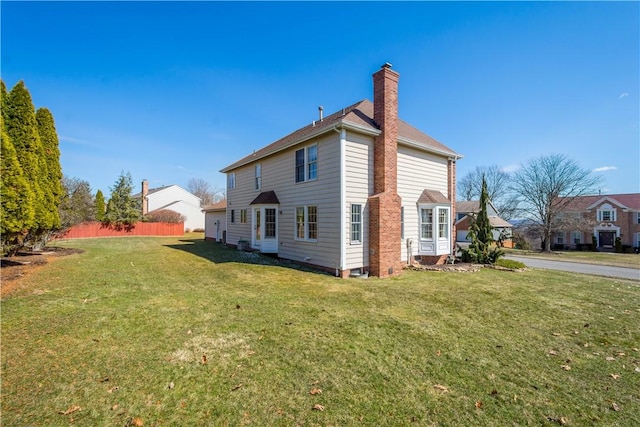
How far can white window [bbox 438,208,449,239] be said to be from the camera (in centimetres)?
1339

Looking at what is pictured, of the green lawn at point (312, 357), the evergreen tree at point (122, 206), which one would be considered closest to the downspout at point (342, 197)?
the green lawn at point (312, 357)

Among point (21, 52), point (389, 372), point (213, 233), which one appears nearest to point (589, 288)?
point (389, 372)

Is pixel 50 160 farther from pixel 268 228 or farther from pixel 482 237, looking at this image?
pixel 482 237

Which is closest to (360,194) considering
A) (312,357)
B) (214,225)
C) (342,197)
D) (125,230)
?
(342,197)

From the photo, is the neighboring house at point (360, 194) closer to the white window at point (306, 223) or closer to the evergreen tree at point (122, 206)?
the white window at point (306, 223)

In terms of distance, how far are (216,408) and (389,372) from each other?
2.29m

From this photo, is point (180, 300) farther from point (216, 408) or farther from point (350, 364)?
point (350, 364)

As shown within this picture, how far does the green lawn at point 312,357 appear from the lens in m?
2.95

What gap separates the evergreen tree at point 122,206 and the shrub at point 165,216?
3.43m

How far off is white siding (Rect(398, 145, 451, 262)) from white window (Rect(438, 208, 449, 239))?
48.7 inches

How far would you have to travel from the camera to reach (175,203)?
3984 cm

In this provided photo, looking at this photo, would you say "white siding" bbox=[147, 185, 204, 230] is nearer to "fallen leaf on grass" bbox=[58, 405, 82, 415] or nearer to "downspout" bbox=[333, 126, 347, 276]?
"downspout" bbox=[333, 126, 347, 276]

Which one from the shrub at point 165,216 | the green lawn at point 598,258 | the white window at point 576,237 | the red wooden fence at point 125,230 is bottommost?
the green lawn at point 598,258

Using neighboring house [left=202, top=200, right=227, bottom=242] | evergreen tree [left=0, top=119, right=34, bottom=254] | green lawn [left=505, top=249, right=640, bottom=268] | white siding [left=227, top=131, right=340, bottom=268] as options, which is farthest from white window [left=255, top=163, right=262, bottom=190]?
green lawn [left=505, top=249, right=640, bottom=268]
